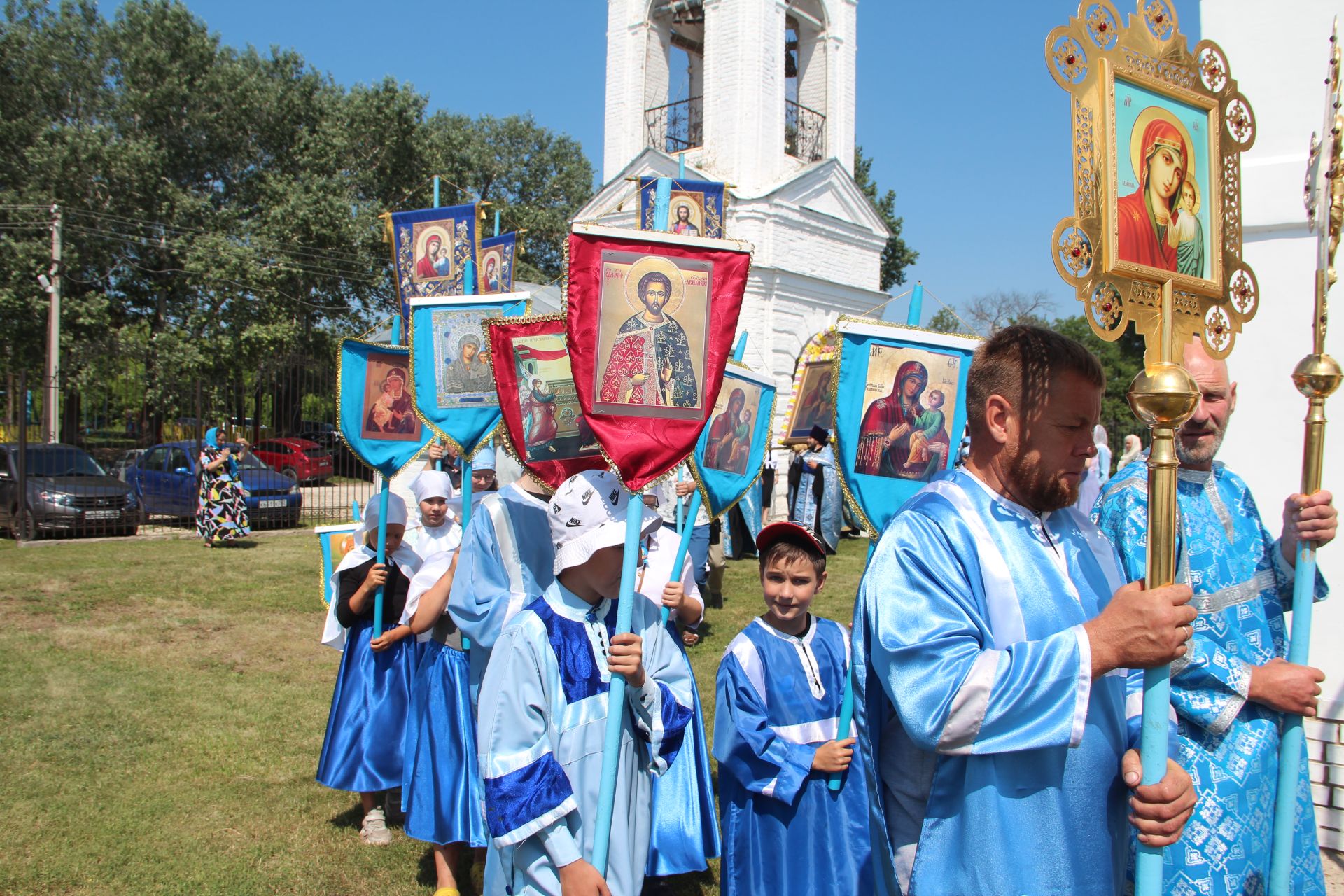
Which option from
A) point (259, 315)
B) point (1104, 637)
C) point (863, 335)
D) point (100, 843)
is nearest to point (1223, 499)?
point (863, 335)

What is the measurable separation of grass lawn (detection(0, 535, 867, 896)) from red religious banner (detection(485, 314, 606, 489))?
217 cm

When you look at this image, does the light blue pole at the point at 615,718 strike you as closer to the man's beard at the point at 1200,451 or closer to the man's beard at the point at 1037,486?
the man's beard at the point at 1037,486

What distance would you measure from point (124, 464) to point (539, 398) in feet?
57.3

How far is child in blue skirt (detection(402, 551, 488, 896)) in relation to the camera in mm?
4480

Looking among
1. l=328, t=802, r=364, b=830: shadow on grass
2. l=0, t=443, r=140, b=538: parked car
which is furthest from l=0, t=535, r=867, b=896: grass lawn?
l=0, t=443, r=140, b=538: parked car

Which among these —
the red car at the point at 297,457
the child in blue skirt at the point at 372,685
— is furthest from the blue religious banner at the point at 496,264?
the red car at the point at 297,457

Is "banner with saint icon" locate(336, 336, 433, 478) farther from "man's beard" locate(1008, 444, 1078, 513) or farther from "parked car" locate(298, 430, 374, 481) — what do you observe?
"parked car" locate(298, 430, 374, 481)

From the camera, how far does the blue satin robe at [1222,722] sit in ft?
9.27

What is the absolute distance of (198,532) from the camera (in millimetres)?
17188

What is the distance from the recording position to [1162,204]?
A: 2270 millimetres

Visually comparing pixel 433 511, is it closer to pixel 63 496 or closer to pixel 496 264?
pixel 496 264

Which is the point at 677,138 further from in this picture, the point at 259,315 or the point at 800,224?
the point at 259,315

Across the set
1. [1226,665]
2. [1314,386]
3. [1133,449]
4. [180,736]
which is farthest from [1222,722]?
[1133,449]

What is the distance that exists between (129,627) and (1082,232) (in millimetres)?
10312
